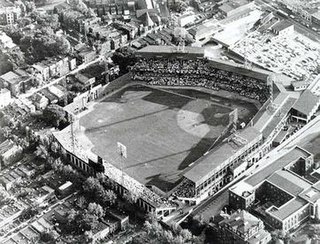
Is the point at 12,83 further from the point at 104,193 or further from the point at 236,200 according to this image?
the point at 236,200

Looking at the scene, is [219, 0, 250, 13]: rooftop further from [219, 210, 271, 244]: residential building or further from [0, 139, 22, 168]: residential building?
[219, 210, 271, 244]: residential building

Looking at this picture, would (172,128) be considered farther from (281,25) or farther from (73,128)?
(281,25)

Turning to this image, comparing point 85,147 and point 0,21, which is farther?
point 0,21

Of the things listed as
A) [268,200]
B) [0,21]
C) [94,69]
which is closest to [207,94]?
[94,69]

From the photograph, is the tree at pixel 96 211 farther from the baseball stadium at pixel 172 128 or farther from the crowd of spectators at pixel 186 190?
the crowd of spectators at pixel 186 190

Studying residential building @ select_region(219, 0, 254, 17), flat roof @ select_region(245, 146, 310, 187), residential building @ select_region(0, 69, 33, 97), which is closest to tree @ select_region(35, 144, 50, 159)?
residential building @ select_region(0, 69, 33, 97)

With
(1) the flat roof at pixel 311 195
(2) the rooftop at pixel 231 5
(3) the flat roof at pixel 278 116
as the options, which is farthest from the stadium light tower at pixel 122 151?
(2) the rooftop at pixel 231 5
